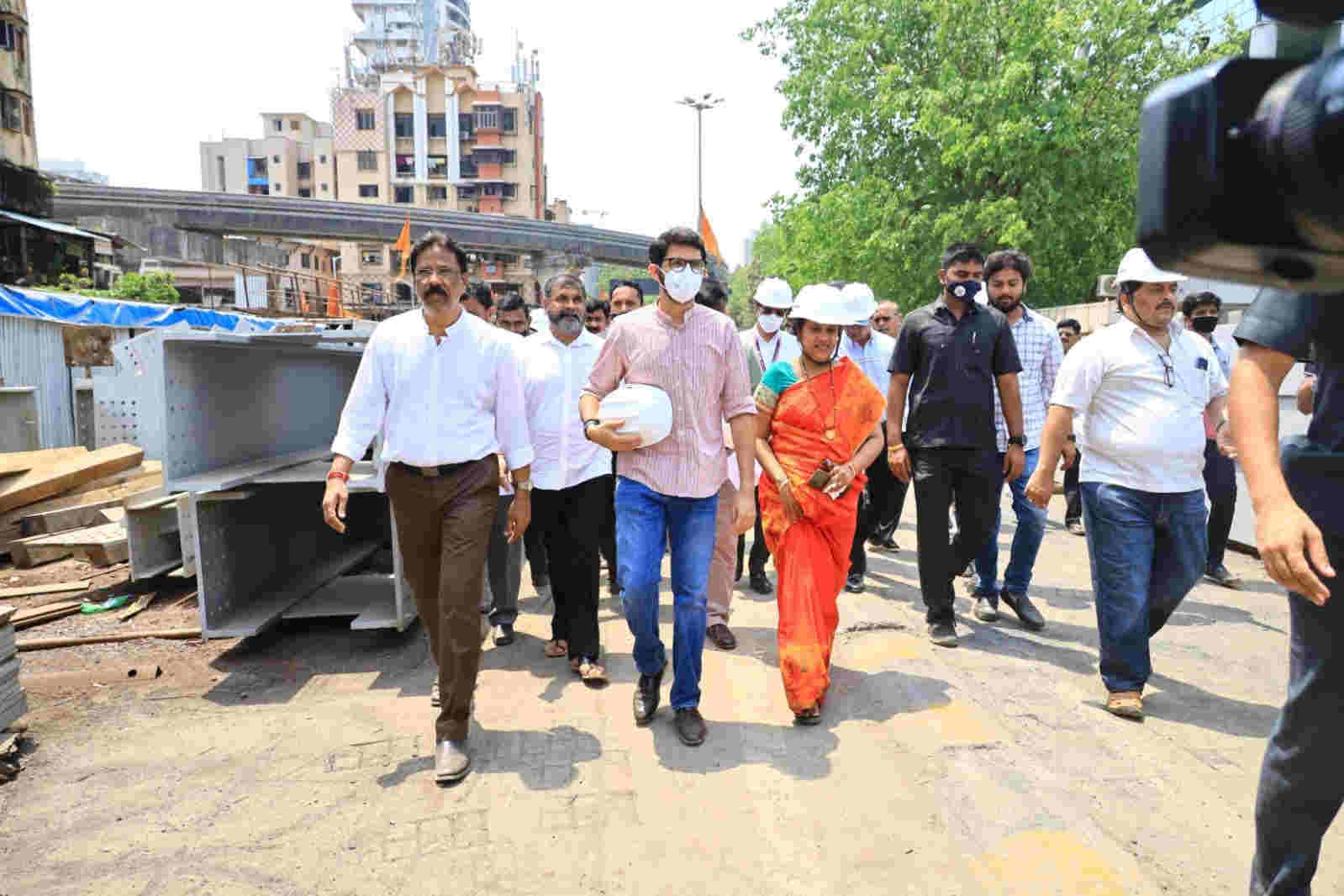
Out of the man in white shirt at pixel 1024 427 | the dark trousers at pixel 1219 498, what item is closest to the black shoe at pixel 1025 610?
the man in white shirt at pixel 1024 427

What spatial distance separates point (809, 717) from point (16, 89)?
2542 cm

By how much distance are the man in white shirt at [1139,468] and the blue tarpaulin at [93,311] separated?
10169 millimetres

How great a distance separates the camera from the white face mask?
386 centimetres

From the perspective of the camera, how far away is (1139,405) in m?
3.98

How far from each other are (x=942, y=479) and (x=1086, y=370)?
108 cm

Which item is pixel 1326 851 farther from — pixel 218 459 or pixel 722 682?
pixel 218 459

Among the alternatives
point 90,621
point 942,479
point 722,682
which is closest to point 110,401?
point 90,621

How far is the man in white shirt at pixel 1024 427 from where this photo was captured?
17.6ft

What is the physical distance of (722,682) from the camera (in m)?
4.46

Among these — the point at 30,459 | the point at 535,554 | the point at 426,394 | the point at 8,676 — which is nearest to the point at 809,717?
the point at 426,394

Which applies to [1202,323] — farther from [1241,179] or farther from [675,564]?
[1241,179]

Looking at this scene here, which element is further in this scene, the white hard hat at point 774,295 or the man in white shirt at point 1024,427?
the white hard hat at point 774,295

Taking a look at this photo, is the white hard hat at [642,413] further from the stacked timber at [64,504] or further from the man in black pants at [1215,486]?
the stacked timber at [64,504]

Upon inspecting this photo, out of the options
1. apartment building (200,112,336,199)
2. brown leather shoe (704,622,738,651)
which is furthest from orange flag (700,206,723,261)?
apartment building (200,112,336,199)
